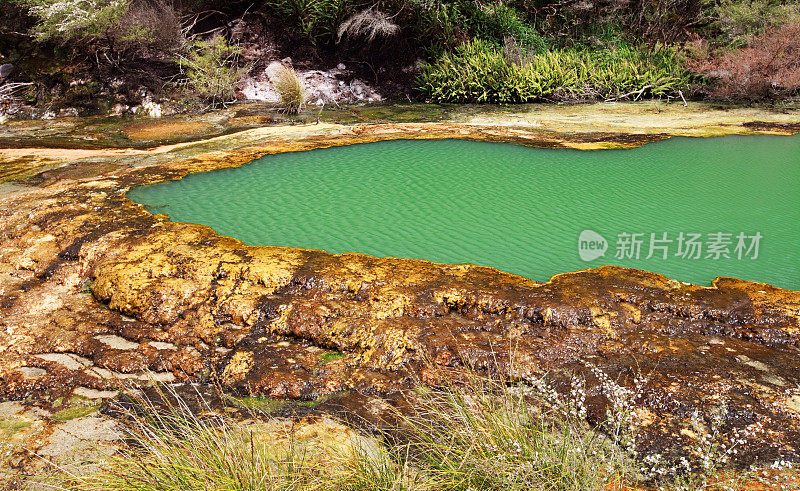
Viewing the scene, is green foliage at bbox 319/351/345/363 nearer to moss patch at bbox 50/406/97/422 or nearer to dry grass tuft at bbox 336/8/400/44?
moss patch at bbox 50/406/97/422

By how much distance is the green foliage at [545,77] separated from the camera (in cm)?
898

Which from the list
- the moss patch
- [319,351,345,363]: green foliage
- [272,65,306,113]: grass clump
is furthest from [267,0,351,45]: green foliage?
the moss patch

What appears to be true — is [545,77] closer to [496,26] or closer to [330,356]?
[496,26]

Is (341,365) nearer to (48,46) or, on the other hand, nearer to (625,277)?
(625,277)

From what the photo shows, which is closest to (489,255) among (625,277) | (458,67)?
(625,277)

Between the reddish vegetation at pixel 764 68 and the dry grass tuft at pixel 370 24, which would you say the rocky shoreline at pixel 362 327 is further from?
the reddish vegetation at pixel 764 68

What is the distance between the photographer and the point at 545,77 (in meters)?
9.02

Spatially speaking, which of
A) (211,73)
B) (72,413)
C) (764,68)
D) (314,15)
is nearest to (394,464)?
(72,413)

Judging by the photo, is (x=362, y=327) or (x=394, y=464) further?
(x=362, y=327)

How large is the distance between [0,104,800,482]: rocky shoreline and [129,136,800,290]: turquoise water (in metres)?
0.38

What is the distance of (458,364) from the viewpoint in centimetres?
256

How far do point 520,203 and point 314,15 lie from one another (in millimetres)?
A: 7116

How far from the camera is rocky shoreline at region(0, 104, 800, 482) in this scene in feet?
7.88

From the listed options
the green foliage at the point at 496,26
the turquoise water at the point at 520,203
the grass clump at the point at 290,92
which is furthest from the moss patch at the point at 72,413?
the green foliage at the point at 496,26
